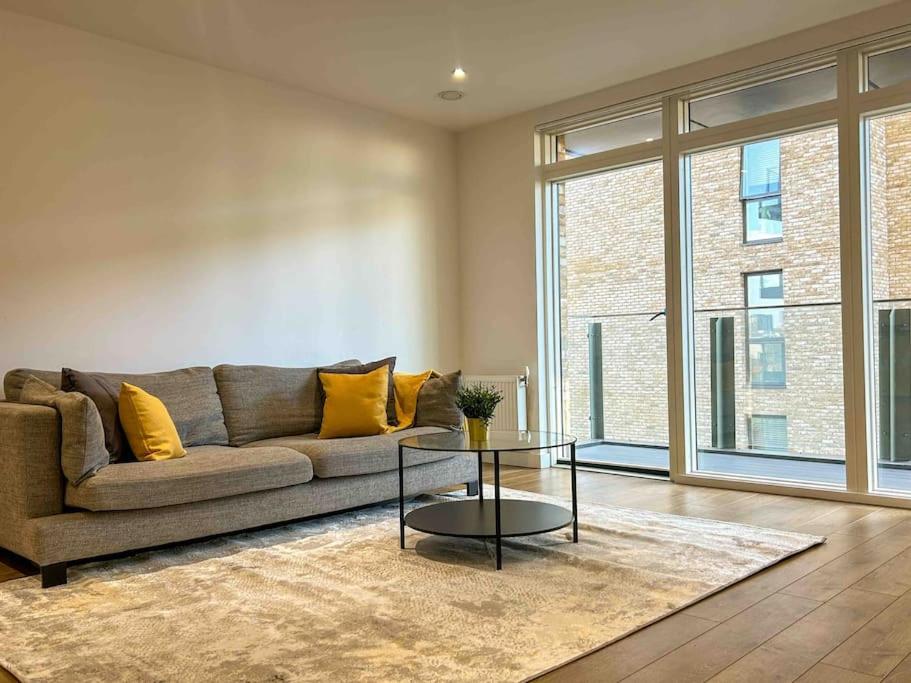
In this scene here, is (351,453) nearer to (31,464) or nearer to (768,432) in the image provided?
(31,464)

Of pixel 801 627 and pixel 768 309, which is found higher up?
pixel 768 309

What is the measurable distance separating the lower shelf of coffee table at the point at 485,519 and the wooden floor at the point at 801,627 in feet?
2.61

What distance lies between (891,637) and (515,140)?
4534 millimetres

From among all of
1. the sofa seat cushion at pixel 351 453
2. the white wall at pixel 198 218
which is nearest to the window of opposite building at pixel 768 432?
the sofa seat cushion at pixel 351 453

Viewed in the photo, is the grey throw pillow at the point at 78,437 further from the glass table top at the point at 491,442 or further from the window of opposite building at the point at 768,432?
the window of opposite building at the point at 768,432

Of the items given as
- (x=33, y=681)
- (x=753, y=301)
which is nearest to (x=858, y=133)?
(x=753, y=301)

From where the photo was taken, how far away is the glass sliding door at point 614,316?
5.33 metres

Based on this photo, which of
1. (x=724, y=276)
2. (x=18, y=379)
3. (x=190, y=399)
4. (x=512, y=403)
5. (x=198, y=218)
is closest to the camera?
(x=18, y=379)

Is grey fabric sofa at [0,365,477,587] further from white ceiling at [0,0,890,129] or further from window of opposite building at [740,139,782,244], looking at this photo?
window of opposite building at [740,139,782,244]

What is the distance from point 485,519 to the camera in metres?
3.44

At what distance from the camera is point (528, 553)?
3.28m

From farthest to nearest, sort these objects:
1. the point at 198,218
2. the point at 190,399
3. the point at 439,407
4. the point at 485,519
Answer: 1. the point at 198,218
2. the point at 439,407
3. the point at 190,399
4. the point at 485,519

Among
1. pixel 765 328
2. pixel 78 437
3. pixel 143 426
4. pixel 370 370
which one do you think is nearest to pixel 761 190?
pixel 765 328

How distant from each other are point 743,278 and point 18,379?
165 inches
